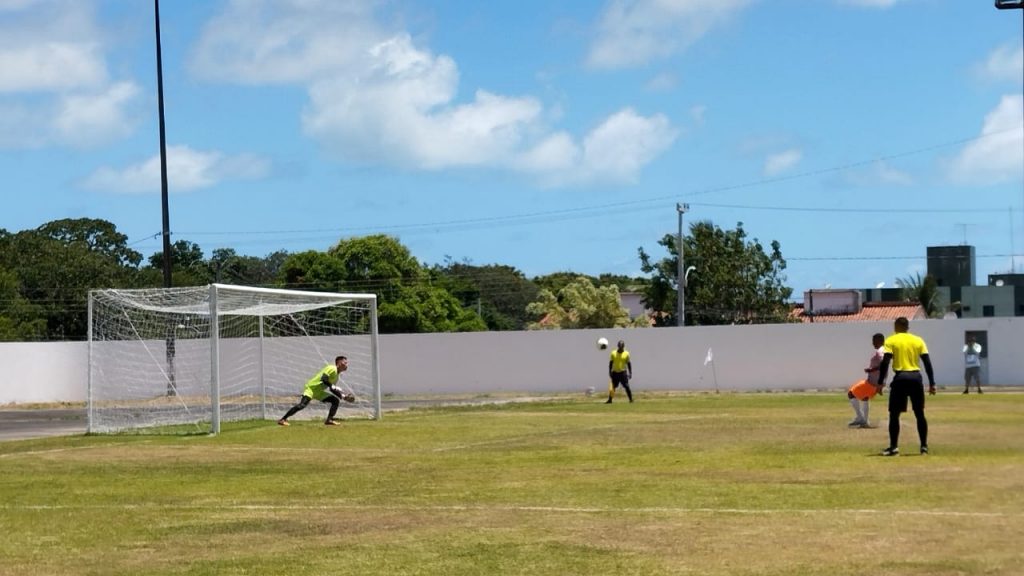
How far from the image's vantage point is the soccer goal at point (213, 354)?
98.8 feet

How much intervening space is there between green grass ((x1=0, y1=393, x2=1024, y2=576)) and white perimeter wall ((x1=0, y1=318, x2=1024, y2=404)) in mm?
23725

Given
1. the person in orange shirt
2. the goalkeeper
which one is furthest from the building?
the person in orange shirt

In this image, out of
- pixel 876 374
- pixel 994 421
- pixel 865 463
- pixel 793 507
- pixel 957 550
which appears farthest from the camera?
pixel 994 421

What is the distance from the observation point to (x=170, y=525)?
42.1ft

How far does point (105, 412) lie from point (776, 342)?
25.1 meters

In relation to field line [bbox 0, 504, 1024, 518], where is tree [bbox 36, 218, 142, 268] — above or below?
above

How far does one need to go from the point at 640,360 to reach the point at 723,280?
21612 mm

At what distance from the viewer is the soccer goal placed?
1185 inches

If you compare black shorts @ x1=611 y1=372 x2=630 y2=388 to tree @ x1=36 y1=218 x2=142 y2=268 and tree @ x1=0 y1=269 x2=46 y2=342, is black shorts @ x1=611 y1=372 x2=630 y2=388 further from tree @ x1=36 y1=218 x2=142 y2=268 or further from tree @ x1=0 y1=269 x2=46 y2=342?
tree @ x1=36 y1=218 x2=142 y2=268

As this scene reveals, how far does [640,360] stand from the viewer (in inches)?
1980

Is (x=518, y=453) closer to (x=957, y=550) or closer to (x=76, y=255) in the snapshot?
(x=957, y=550)

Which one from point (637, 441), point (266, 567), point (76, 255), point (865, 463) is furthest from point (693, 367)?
point (76, 255)

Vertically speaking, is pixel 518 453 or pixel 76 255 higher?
pixel 76 255

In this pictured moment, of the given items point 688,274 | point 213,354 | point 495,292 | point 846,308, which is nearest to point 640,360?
point 688,274
